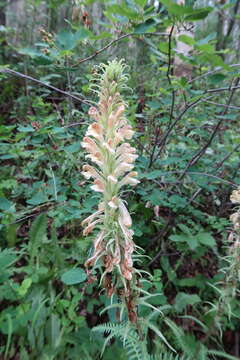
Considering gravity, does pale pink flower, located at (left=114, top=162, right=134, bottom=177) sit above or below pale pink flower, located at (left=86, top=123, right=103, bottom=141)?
below

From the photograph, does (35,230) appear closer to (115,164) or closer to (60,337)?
(60,337)

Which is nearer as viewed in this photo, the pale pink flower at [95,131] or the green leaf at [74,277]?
the pale pink flower at [95,131]

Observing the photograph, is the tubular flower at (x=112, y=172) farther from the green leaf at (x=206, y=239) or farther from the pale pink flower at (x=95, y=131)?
the green leaf at (x=206, y=239)

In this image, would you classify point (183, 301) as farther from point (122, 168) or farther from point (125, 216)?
point (122, 168)

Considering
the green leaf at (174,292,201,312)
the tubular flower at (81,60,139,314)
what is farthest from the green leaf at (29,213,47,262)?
the green leaf at (174,292,201,312)

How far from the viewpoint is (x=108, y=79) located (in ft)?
3.80

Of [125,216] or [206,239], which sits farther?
[206,239]

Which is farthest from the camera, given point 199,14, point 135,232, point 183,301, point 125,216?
point 183,301

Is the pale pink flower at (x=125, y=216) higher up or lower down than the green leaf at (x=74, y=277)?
higher up

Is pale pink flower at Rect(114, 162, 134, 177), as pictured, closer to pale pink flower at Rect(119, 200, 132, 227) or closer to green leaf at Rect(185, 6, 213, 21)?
pale pink flower at Rect(119, 200, 132, 227)

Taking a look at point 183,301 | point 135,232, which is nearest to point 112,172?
point 135,232

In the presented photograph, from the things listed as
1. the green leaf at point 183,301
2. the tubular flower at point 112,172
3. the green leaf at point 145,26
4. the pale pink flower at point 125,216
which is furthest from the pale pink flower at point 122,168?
the green leaf at point 183,301

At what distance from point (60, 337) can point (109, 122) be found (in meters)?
1.46

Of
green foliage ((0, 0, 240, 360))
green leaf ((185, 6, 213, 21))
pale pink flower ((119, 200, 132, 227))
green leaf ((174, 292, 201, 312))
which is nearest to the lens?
pale pink flower ((119, 200, 132, 227))
